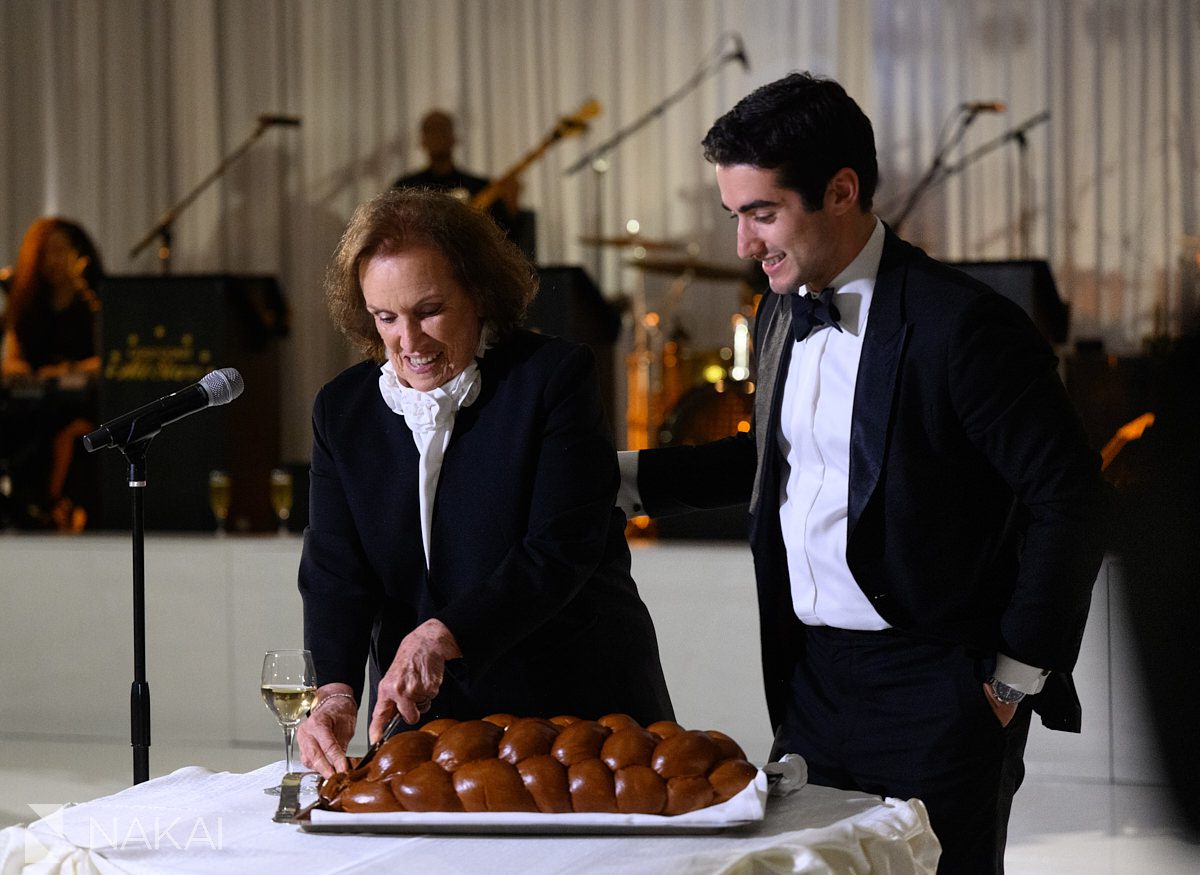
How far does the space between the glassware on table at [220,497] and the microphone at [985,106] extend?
3.57m

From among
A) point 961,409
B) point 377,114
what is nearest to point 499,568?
point 961,409

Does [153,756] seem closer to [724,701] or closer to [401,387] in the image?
[724,701]

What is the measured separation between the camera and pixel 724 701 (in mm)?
4938

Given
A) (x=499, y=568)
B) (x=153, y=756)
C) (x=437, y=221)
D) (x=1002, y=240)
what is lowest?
(x=153, y=756)

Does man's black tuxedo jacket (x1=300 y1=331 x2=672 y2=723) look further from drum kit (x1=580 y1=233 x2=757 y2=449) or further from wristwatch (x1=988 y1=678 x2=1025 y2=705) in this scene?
drum kit (x1=580 y1=233 x2=757 y2=449)

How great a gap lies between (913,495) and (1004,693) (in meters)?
0.26

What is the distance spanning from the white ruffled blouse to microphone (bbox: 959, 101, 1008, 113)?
5.35m

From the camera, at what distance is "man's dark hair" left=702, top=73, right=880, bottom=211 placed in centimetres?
193

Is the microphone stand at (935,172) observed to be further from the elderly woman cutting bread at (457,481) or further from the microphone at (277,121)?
the elderly woman cutting bread at (457,481)

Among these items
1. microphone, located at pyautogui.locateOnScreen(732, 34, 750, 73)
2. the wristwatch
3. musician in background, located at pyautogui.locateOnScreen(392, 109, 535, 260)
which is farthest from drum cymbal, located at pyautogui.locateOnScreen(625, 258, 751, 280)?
the wristwatch

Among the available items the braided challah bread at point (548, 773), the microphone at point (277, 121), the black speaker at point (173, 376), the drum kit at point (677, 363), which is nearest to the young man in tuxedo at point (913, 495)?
the braided challah bread at point (548, 773)

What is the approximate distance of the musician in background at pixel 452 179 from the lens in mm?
6926

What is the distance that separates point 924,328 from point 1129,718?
3031mm

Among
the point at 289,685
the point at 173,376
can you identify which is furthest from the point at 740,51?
the point at 289,685
